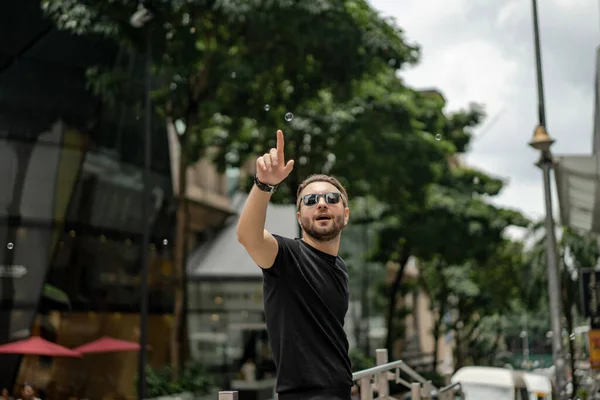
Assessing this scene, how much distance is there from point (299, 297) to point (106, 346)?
49.5 feet

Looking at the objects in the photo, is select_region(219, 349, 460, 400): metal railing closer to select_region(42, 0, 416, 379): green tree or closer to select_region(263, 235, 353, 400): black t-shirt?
select_region(263, 235, 353, 400): black t-shirt

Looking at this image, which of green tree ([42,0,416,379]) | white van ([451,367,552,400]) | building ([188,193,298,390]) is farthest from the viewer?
building ([188,193,298,390])

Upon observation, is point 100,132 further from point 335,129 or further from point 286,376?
point 286,376

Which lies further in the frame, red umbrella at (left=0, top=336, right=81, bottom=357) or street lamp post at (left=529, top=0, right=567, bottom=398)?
red umbrella at (left=0, top=336, right=81, bottom=357)

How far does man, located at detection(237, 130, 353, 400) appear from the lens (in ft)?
8.59

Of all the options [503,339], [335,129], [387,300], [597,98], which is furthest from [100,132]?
[503,339]

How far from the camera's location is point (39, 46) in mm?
15023

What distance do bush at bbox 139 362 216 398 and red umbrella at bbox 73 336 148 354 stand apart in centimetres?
78

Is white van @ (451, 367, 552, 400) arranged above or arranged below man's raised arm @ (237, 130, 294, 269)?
below

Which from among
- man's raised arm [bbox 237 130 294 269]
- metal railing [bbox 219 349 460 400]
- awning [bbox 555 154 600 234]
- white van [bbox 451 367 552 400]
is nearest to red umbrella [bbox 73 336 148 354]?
metal railing [bbox 219 349 460 400]

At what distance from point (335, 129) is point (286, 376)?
56.1 ft

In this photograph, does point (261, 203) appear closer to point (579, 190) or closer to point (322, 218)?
point (322, 218)

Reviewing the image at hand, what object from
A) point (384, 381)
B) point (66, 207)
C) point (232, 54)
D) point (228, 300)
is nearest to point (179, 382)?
point (66, 207)

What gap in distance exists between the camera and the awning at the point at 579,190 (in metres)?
11.6
